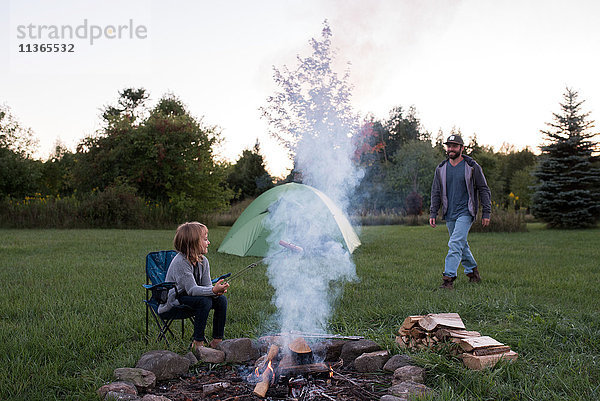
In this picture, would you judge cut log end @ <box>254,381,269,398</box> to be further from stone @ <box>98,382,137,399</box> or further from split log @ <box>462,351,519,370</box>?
split log @ <box>462,351,519,370</box>

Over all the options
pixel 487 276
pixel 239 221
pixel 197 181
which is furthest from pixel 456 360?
pixel 197 181

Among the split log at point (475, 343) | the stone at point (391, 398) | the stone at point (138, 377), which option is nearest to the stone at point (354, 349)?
the split log at point (475, 343)

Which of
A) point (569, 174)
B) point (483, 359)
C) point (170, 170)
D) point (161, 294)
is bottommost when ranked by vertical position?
point (483, 359)

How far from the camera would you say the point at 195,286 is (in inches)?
123

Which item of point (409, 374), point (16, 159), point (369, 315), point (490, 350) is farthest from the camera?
point (16, 159)

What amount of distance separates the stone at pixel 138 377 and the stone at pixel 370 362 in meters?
1.28

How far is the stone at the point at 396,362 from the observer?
8.96ft

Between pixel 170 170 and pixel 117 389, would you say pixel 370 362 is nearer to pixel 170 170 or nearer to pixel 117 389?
pixel 117 389

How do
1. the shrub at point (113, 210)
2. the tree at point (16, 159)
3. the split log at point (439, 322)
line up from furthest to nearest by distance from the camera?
the tree at point (16, 159) < the shrub at point (113, 210) < the split log at point (439, 322)

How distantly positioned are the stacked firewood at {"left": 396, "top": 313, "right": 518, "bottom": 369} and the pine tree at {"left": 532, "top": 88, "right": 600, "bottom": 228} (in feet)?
50.8

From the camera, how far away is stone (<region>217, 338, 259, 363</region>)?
9.66 ft

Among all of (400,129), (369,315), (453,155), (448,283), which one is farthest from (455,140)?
(400,129)

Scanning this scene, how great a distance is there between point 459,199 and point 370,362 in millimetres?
3196

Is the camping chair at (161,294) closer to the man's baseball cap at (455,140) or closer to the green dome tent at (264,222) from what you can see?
the man's baseball cap at (455,140)
